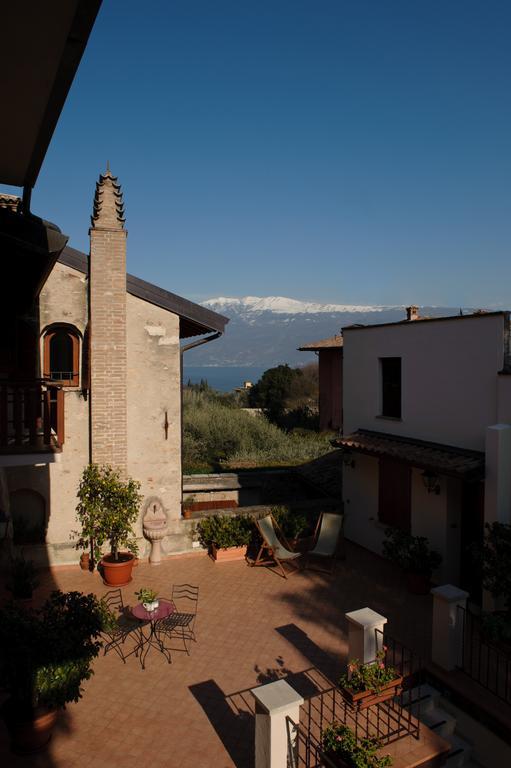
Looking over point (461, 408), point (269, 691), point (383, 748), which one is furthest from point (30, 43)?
point (461, 408)

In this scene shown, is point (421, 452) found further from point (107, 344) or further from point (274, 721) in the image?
point (107, 344)

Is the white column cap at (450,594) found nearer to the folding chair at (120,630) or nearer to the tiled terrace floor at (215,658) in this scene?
the tiled terrace floor at (215,658)

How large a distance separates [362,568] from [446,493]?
271cm

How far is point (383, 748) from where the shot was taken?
5918mm

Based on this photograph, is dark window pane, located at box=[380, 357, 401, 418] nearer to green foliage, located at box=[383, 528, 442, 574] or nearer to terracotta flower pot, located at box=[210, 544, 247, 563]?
green foliage, located at box=[383, 528, 442, 574]

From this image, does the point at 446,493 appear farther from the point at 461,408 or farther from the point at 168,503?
the point at 168,503

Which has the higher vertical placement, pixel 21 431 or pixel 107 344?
pixel 107 344

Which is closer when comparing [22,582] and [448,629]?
[448,629]

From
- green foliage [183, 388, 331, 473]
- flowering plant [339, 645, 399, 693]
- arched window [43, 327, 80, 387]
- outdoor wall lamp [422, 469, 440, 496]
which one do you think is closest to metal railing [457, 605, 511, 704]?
flowering plant [339, 645, 399, 693]

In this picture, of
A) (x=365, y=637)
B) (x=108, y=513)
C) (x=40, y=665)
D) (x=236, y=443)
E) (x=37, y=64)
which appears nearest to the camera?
(x=37, y=64)

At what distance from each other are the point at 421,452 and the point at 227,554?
4.84 metres

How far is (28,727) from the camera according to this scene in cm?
594

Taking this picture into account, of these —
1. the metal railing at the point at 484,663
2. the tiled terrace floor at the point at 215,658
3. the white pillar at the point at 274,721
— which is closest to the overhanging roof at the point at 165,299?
the tiled terrace floor at the point at 215,658

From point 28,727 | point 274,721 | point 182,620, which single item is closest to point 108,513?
point 182,620
